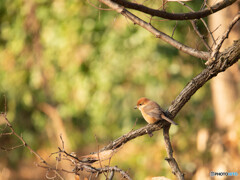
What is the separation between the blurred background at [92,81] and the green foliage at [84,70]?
0.07ft

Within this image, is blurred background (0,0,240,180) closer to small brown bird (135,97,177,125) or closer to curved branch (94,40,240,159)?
small brown bird (135,97,177,125)

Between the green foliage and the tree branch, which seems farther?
the green foliage

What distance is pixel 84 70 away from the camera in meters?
9.49

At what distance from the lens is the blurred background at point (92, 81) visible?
7859 millimetres

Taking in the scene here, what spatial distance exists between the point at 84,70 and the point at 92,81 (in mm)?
315

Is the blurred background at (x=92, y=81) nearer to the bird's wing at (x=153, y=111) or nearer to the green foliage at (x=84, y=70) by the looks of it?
the green foliage at (x=84, y=70)

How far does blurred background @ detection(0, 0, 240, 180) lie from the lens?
7.86 meters

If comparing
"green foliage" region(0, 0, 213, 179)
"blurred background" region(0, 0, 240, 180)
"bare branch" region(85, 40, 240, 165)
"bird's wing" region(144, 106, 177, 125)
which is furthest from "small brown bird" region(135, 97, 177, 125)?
"green foliage" region(0, 0, 213, 179)

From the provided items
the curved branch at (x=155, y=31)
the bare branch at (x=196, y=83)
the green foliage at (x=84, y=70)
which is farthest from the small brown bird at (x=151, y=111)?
the green foliage at (x=84, y=70)

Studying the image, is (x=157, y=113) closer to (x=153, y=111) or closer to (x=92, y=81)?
(x=153, y=111)

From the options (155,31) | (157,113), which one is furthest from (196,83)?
(157,113)

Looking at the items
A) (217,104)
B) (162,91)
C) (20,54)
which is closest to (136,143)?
(162,91)

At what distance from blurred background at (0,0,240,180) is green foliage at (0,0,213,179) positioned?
0.07ft

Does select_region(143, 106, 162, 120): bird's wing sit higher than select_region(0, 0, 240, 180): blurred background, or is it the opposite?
select_region(0, 0, 240, 180): blurred background
